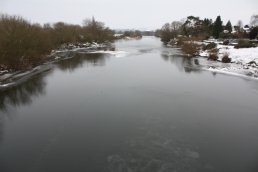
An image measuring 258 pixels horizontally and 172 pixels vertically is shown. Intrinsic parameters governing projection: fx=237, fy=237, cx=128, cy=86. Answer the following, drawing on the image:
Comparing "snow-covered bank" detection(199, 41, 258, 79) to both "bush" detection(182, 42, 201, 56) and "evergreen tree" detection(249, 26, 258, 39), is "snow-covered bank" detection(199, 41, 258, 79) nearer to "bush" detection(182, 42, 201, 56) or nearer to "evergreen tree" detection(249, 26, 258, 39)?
"bush" detection(182, 42, 201, 56)

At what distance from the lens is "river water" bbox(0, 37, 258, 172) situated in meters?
9.80

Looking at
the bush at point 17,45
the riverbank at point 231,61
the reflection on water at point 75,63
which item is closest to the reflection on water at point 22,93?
the bush at point 17,45

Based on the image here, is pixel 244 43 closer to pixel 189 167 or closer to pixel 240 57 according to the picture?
pixel 240 57

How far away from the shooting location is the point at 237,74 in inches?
1079

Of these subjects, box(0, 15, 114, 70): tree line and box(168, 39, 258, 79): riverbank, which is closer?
box(0, 15, 114, 70): tree line

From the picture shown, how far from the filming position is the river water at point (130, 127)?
9797 millimetres

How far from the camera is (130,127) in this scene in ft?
43.0

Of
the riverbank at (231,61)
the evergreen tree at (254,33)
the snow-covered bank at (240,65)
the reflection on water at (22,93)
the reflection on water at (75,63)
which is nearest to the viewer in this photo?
the reflection on water at (22,93)

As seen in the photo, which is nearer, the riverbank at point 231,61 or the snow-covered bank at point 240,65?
the snow-covered bank at point 240,65

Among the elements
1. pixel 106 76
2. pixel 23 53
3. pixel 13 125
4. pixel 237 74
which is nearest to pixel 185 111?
pixel 13 125

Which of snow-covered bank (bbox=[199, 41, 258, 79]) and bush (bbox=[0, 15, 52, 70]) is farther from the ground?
bush (bbox=[0, 15, 52, 70])

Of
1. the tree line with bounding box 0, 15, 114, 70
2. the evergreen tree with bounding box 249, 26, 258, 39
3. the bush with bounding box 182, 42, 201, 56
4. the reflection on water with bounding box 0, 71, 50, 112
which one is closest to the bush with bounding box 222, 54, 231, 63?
the bush with bounding box 182, 42, 201, 56

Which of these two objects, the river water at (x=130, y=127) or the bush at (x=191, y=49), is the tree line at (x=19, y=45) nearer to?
the river water at (x=130, y=127)

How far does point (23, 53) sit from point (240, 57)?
1233 inches
